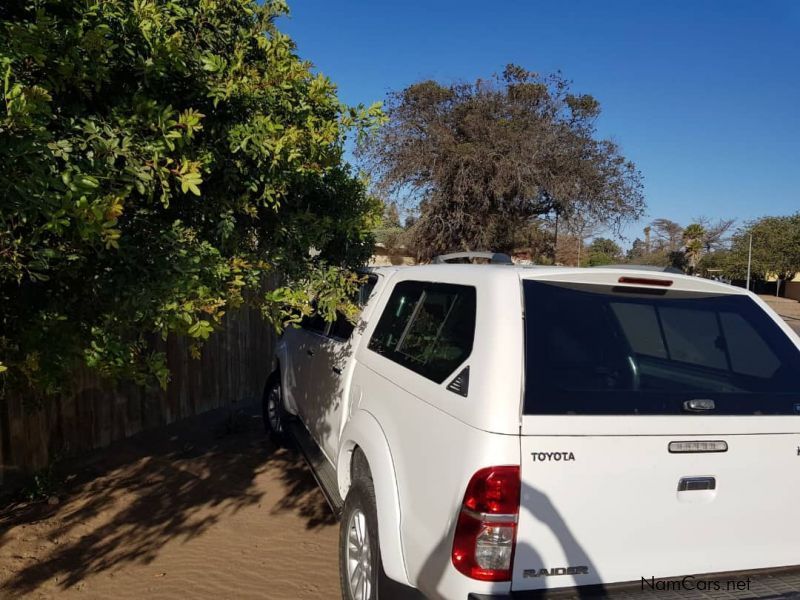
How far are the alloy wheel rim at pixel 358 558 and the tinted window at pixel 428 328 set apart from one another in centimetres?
87

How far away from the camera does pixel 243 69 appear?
11.9 feet

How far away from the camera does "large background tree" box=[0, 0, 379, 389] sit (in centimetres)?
244

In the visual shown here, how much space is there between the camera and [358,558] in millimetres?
3297

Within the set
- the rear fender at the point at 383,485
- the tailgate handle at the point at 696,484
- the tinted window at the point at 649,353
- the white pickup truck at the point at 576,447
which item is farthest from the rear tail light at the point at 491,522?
the tailgate handle at the point at 696,484

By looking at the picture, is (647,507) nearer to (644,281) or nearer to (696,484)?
(696,484)

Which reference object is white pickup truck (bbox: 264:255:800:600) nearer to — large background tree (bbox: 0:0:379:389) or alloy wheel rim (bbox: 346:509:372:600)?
alloy wheel rim (bbox: 346:509:372:600)

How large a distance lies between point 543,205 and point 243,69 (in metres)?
13.8

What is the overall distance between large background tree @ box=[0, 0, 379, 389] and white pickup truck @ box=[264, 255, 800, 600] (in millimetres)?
1166

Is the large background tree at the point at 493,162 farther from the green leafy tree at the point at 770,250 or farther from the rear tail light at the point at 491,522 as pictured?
the green leafy tree at the point at 770,250

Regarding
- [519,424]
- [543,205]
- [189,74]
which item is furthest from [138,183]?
[543,205]

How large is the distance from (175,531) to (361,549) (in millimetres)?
2096

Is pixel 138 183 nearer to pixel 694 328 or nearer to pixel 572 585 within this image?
pixel 572 585

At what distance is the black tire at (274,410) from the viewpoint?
654cm

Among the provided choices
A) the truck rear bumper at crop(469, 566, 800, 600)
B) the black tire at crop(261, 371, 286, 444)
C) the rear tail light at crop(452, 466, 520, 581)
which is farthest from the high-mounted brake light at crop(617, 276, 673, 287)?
the black tire at crop(261, 371, 286, 444)
